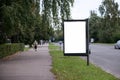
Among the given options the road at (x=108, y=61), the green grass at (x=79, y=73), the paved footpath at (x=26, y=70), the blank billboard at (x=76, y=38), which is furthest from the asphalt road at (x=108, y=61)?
the paved footpath at (x=26, y=70)

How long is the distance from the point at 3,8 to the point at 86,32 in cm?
558

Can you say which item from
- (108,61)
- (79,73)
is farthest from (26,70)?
(108,61)

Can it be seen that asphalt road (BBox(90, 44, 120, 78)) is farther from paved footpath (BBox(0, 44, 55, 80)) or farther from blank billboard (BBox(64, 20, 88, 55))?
paved footpath (BBox(0, 44, 55, 80))

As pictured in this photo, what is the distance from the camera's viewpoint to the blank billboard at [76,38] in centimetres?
2228

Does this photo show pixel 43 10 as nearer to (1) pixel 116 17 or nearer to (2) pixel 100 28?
(1) pixel 116 17

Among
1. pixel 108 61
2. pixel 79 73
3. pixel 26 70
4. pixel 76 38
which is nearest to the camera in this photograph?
pixel 79 73

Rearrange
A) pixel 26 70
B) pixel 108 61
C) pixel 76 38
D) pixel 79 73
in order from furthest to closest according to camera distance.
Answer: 1. pixel 108 61
2. pixel 76 38
3. pixel 26 70
4. pixel 79 73

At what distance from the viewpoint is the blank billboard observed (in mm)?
22281

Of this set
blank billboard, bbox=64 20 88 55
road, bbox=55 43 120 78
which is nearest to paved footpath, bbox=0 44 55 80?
blank billboard, bbox=64 20 88 55

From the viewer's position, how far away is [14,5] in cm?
2489

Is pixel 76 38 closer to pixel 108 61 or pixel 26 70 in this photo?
pixel 26 70

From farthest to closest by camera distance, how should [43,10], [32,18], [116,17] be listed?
[116,17]
[32,18]
[43,10]

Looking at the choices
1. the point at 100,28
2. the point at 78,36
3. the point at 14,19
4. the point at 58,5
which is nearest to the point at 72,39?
the point at 78,36

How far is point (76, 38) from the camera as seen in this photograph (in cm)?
2245
